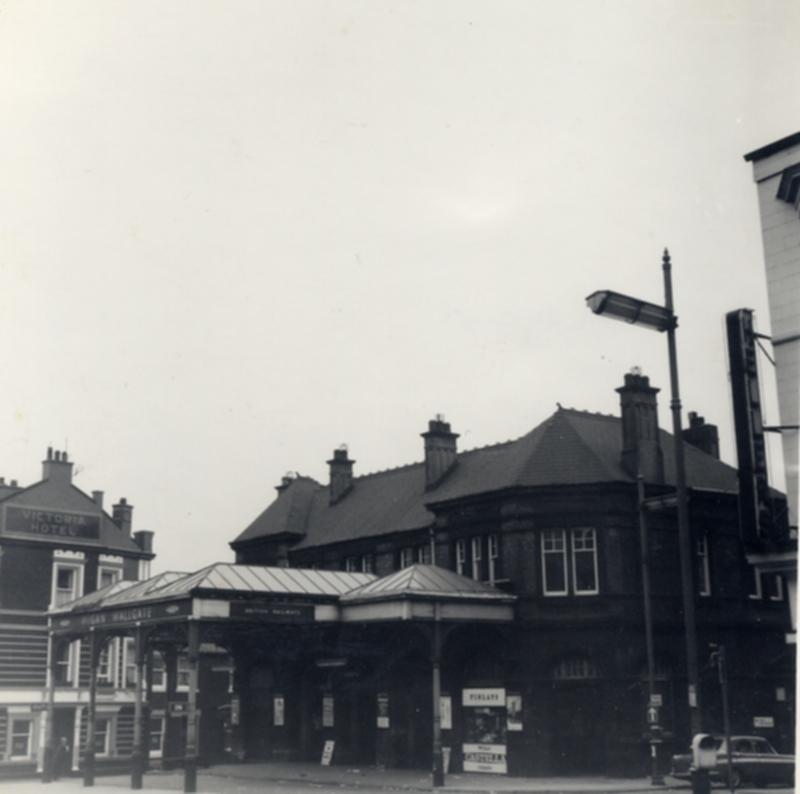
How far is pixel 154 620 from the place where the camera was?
94.1 feet

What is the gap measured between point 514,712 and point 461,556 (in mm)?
5660

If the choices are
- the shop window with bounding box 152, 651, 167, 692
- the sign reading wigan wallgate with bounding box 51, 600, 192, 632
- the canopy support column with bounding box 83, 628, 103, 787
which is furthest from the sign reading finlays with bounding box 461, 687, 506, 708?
the shop window with bounding box 152, 651, 167, 692

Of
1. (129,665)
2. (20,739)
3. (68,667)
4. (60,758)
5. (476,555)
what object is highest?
(476,555)

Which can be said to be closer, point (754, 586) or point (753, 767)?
point (753, 767)

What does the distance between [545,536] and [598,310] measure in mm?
17661

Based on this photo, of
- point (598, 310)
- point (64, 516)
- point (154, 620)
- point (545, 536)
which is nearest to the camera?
point (598, 310)

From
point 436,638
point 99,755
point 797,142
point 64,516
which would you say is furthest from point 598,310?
point 99,755

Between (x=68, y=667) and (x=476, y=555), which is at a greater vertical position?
(x=476, y=555)

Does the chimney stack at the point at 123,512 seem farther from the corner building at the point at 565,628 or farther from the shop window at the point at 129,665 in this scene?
the corner building at the point at 565,628

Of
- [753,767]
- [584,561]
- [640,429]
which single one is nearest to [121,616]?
[584,561]

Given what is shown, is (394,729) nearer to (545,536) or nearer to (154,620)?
(545,536)

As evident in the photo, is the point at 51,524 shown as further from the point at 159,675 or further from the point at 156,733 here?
the point at 159,675

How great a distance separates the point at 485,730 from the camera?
3291 centimetres

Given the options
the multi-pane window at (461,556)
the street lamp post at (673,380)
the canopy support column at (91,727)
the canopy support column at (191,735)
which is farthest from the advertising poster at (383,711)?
the street lamp post at (673,380)
